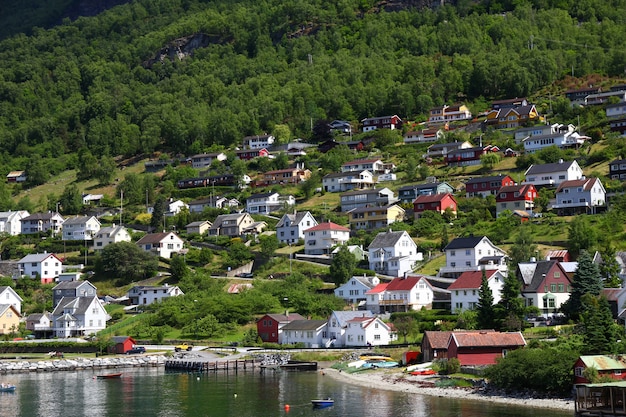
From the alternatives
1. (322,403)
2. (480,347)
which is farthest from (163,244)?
(322,403)

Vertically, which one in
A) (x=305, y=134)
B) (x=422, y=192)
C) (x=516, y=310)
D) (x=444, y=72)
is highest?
(x=444, y=72)

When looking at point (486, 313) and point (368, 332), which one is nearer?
point (486, 313)

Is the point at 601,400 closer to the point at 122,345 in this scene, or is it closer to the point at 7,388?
the point at 7,388

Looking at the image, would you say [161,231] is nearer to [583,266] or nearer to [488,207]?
[488,207]

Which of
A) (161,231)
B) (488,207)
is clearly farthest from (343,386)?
(161,231)

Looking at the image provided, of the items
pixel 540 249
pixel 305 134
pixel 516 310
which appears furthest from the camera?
pixel 305 134


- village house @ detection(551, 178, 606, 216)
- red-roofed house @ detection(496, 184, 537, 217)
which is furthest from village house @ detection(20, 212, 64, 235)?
village house @ detection(551, 178, 606, 216)
